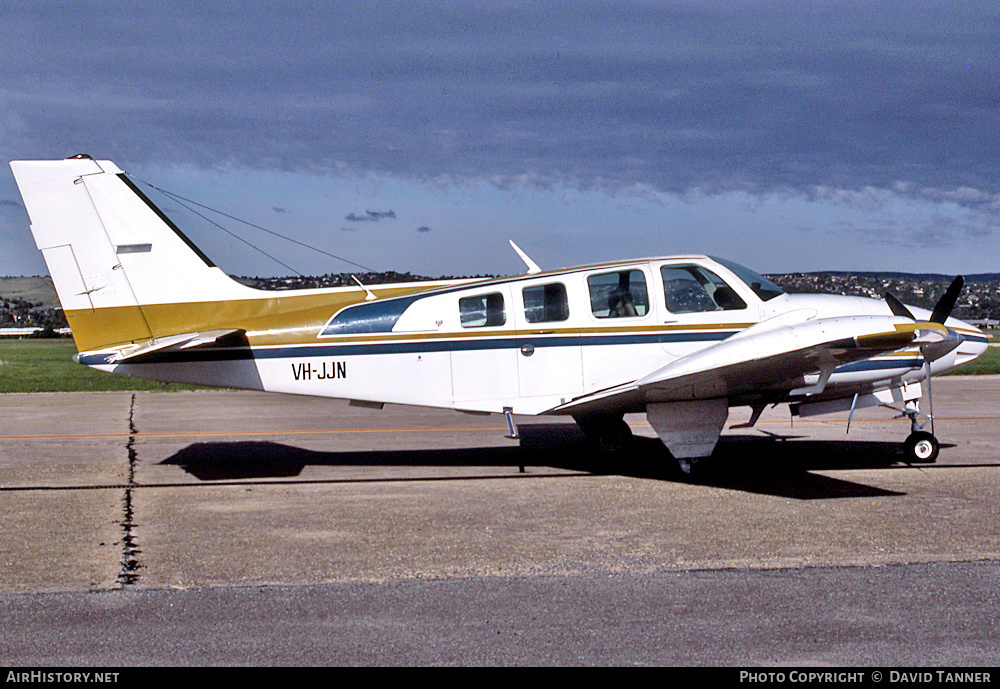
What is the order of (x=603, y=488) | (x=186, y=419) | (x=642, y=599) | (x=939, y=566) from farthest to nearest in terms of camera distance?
1. (x=186, y=419)
2. (x=603, y=488)
3. (x=939, y=566)
4. (x=642, y=599)

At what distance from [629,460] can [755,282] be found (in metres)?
2.93

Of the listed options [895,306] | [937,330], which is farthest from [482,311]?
[937,330]

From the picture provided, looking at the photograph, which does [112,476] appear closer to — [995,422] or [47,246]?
[47,246]

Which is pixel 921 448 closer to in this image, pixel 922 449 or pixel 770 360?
pixel 922 449

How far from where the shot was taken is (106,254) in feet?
36.5

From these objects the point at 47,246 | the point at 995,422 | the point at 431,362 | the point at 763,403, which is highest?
A: the point at 47,246

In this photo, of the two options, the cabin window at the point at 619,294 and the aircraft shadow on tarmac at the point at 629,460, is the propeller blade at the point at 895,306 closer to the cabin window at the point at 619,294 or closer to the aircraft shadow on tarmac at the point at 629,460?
the aircraft shadow on tarmac at the point at 629,460

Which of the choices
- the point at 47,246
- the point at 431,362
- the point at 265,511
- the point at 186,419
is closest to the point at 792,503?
the point at 431,362

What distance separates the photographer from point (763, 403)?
11172 mm

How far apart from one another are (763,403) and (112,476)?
8123 millimetres

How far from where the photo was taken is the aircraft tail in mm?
10977

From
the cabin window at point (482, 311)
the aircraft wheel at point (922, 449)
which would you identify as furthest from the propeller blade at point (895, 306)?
the cabin window at point (482, 311)

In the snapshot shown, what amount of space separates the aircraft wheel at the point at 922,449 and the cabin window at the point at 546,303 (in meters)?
4.75

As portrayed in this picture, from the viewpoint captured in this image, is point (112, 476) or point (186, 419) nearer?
point (112, 476)
